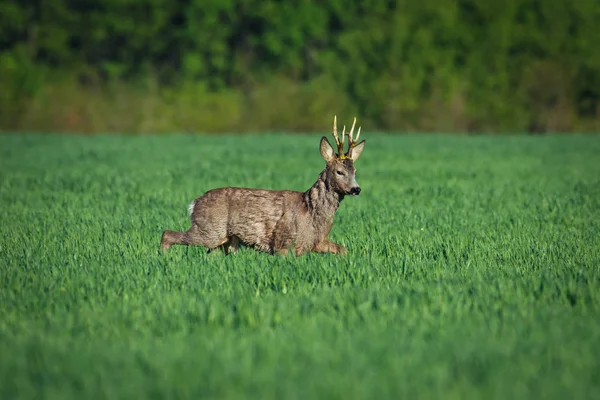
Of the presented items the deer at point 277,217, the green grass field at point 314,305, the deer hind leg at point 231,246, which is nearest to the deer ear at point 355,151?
the deer at point 277,217

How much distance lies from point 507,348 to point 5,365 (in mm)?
3076

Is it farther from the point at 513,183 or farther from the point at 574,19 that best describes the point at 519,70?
the point at 513,183

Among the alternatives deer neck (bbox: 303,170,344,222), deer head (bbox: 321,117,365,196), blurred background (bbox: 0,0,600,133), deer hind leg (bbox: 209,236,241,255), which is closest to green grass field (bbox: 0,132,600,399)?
deer hind leg (bbox: 209,236,241,255)

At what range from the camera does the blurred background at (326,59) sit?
43250mm

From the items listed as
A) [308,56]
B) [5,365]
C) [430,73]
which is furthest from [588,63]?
[5,365]

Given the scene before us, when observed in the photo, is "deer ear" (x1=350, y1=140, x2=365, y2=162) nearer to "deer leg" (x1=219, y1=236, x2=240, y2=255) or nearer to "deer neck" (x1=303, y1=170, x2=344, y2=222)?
"deer neck" (x1=303, y1=170, x2=344, y2=222)

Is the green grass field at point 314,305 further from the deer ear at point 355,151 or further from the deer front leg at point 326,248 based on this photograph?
the deer ear at point 355,151

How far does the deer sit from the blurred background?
34.1 m

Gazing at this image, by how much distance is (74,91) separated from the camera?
40.9m

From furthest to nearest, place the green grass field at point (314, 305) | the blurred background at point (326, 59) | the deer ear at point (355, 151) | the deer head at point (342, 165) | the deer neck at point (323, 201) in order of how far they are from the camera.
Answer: the blurred background at point (326, 59) < the deer neck at point (323, 201) < the deer ear at point (355, 151) < the deer head at point (342, 165) < the green grass field at point (314, 305)

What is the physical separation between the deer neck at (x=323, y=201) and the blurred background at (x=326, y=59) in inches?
1350

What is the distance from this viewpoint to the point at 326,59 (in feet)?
148

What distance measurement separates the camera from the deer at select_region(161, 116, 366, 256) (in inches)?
345

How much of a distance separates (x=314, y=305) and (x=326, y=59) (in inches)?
1539
